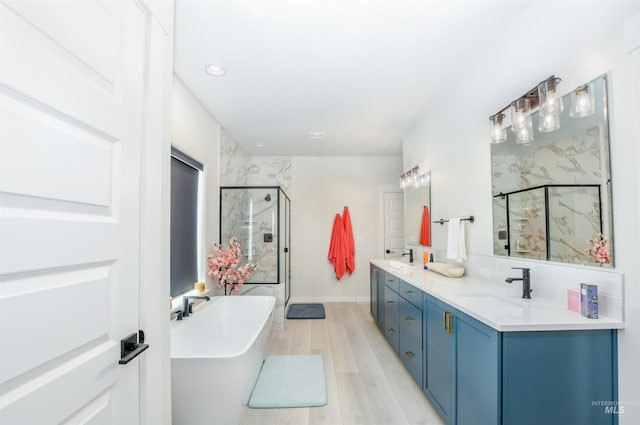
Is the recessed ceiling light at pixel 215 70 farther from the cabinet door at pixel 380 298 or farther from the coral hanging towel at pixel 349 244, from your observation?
the coral hanging towel at pixel 349 244

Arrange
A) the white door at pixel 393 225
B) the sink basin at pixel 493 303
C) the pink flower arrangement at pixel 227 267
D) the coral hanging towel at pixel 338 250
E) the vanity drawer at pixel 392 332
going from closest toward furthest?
the sink basin at pixel 493 303
the vanity drawer at pixel 392 332
the pink flower arrangement at pixel 227 267
the coral hanging towel at pixel 338 250
the white door at pixel 393 225

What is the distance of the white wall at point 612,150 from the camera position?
1.26 m

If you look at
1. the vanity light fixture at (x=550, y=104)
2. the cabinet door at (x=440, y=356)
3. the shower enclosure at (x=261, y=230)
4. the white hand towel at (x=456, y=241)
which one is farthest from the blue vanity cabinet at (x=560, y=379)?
the shower enclosure at (x=261, y=230)

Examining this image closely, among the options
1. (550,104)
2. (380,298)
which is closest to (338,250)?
(380,298)

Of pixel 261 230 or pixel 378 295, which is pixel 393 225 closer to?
pixel 378 295

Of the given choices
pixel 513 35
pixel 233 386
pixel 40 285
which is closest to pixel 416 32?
pixel 513 35

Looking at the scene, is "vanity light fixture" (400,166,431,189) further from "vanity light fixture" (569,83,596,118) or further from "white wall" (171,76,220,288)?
"white wall" (171,76,220,288)

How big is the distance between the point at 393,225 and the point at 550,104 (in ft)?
12.3

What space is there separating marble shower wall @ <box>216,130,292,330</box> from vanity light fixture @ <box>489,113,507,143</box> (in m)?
2.85

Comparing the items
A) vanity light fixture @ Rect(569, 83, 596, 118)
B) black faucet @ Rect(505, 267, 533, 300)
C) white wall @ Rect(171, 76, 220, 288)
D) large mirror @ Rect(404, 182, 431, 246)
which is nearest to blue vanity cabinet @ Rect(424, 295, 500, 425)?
black faucet @ Rect(505, 267, 533, 300)

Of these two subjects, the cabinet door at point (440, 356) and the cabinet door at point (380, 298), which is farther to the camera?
the cabinet door at point (380, 298)

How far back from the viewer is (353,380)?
8.33 feet

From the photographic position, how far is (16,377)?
626mm

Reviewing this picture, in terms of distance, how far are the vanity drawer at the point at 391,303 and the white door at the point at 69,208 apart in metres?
2.37
